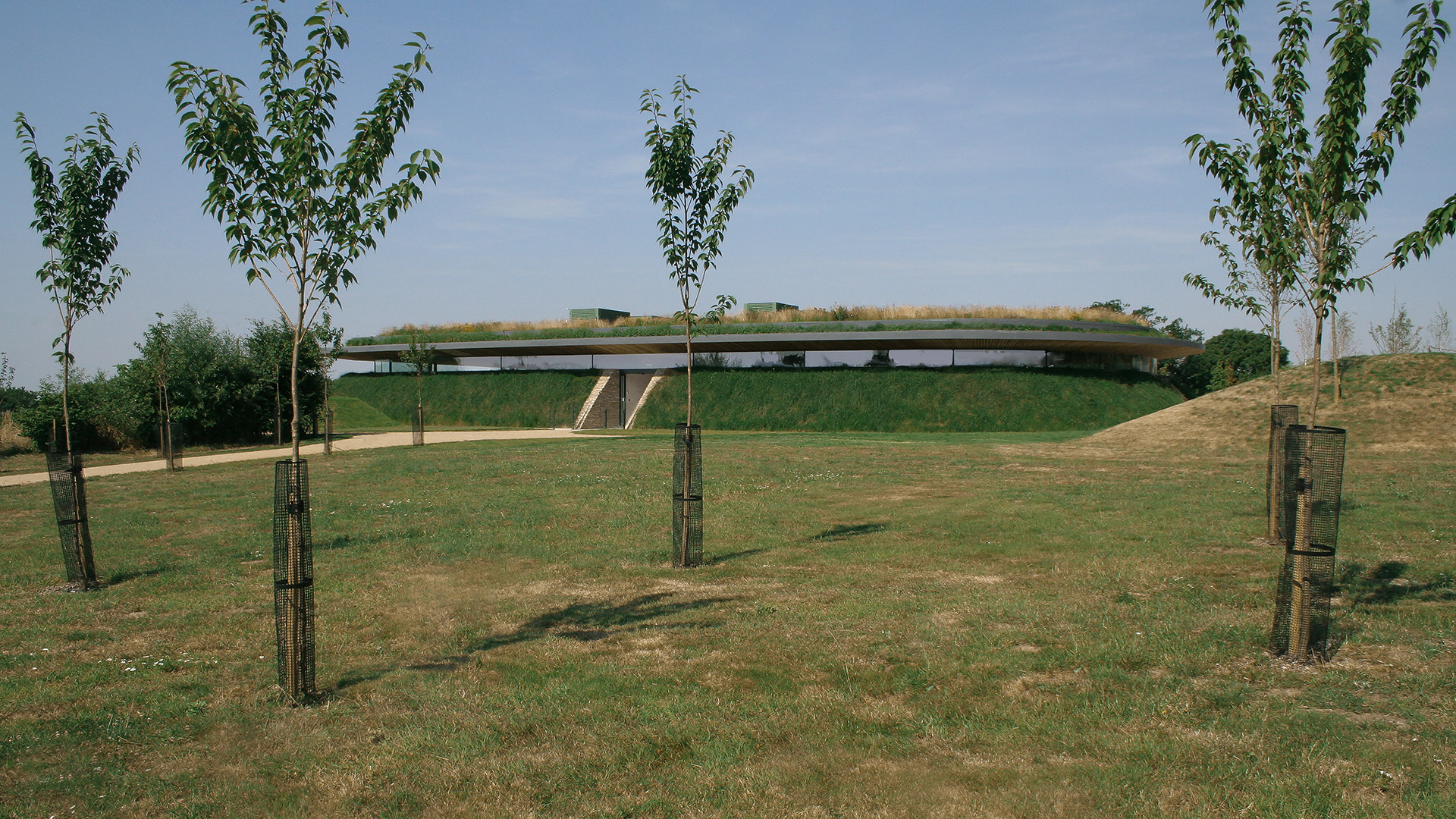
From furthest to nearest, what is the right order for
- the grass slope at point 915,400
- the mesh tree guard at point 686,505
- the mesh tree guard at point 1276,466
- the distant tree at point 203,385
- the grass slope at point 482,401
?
the grass slope at point 482,401 → the grass slope at point 915,400 → the distant tree at point 203,385 → the mesh tree guard at point 1276,466 → the mesh tree guard at point 686,505

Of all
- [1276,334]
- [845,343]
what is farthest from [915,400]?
[1276,334]

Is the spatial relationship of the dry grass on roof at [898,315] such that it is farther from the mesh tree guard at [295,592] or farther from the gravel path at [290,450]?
the mesh tree guard at [295,592]

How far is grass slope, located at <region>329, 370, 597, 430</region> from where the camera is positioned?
4603 cm

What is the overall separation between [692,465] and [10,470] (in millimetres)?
22021

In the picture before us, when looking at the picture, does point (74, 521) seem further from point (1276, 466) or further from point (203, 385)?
point (203, 385)

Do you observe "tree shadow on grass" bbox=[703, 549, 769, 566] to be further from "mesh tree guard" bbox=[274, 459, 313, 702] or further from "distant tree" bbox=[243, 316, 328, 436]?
"distant tree" bbox=[243, 316, 328, 436]

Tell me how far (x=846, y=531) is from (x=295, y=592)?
24.7 ft

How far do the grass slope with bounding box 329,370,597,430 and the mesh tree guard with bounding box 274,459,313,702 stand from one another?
39844 mm

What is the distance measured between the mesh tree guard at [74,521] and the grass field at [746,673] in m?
0.38

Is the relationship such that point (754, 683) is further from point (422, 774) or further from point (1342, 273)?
point (1342, 273)

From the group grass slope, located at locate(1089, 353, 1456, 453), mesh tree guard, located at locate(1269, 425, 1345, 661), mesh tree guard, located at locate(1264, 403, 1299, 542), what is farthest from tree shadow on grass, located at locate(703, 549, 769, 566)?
grass slope, located at locate(1089, 353, 1456, 453)

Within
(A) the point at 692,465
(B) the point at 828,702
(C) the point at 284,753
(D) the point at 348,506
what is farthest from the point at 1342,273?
(D) the point at 348,506

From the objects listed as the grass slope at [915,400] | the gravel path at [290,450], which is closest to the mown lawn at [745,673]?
the gravel path at [290,450]

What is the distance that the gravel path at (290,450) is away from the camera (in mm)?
21234
